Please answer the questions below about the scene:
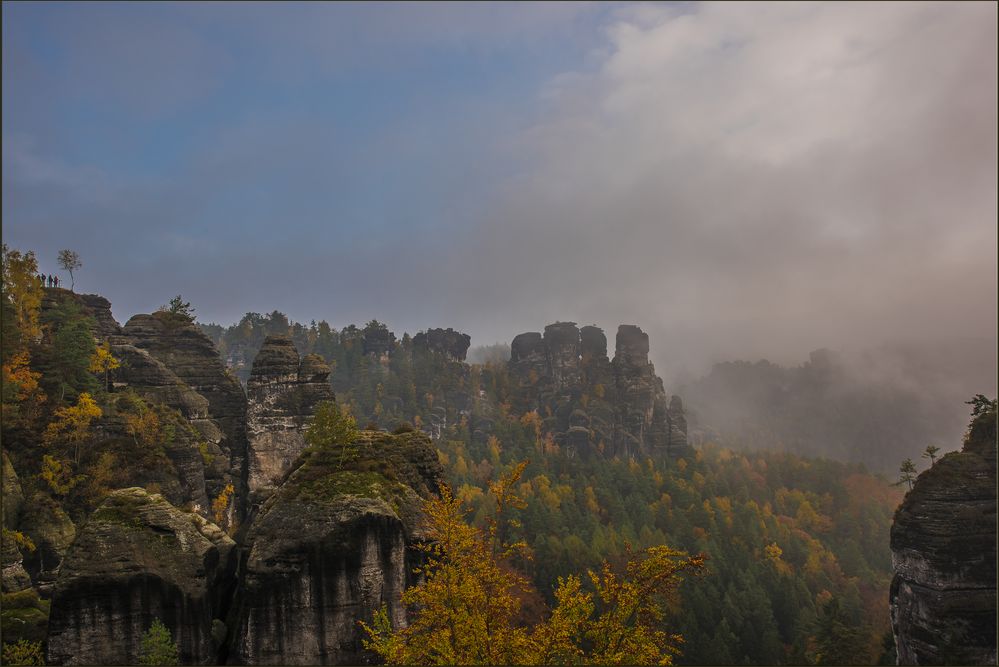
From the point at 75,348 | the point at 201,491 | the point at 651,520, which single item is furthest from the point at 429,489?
the point at 651,520

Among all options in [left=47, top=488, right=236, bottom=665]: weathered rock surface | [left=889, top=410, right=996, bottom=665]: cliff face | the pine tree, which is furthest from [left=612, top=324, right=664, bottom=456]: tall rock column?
the pine tree

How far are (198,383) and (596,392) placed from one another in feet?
365

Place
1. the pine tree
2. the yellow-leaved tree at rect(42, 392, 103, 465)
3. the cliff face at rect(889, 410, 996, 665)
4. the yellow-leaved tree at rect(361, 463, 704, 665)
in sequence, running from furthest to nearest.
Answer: the yellow-leaved tree at rect(42, 392, 103, 465) < the cliff face at rect(889, 410, 996, 665) < the pine tree < the yellow-leaved tree at rect(361, 463, 704, 665)

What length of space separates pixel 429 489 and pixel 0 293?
139 feet

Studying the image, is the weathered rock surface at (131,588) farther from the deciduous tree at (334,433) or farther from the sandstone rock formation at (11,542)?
the sandstone rock formation at (11,542)

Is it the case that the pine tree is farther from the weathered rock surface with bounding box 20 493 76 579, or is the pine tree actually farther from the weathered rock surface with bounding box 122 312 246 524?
the weathered rock surface with bounding box 122 312 246 524

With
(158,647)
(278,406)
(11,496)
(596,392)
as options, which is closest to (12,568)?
(11,496)

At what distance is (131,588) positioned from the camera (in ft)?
70.0

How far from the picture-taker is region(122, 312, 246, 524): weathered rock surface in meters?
53.5

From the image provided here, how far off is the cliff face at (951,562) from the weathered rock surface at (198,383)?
5543cm

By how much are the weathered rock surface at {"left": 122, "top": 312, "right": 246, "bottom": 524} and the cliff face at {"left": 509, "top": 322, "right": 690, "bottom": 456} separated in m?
90.9

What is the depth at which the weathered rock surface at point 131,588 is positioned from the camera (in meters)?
20.7

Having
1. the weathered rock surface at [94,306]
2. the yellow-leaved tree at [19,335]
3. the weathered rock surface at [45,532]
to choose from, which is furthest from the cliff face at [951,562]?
the weathered rock surface at [94,306]

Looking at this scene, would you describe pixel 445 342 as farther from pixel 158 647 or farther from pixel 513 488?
pixel 158 647
